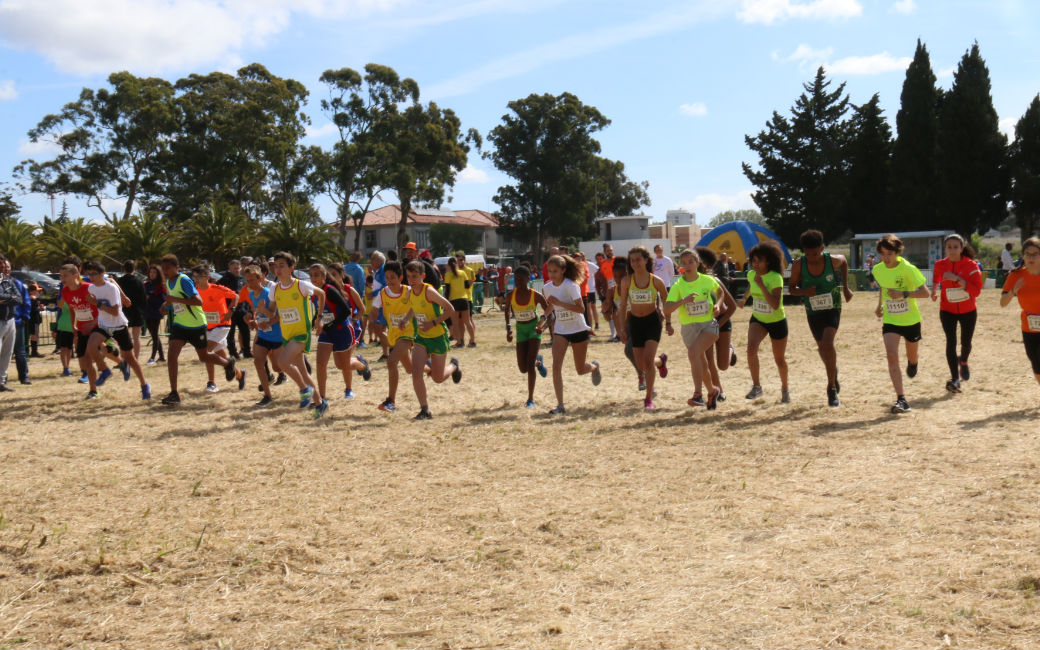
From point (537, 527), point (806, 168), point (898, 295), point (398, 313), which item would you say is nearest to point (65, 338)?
point (398, 313)

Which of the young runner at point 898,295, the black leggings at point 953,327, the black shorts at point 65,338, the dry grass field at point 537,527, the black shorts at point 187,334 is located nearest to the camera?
the dry grass field at point 537,527

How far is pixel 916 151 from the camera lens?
47.8m

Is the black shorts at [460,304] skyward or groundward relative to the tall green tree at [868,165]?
groundward

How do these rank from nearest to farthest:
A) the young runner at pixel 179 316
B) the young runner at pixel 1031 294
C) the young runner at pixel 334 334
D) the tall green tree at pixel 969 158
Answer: the young runner at pixel 1031 294, the young runner at pixel 334 334, the young runner at pixel 179 316, the tall green tree at pixel 969 158

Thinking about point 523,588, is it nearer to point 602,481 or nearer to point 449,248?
point 602,481

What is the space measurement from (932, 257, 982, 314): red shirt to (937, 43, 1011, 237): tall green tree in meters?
40.4

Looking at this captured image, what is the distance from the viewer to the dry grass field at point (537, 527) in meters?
4.05

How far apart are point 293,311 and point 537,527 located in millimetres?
5276

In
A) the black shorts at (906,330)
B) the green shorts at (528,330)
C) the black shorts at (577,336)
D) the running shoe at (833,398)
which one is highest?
the green shorts at (528,330)

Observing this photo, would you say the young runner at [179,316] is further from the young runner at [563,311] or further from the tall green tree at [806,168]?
the tall green tree at [806,168]

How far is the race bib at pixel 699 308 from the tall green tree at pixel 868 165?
146ft

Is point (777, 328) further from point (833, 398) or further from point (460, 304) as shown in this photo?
point (460, 304)

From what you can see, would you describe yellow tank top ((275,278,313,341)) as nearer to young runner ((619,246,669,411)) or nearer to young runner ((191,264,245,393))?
young runner ((191,264,245,393))

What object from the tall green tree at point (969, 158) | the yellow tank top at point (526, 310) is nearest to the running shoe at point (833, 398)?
the yellow tank top at point (526, 310)
